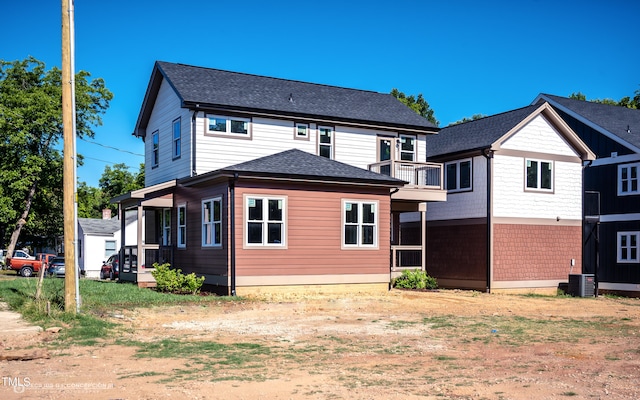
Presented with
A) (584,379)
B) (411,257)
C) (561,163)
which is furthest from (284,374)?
(561,163)

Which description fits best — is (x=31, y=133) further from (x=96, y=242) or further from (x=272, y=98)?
(x=272, y=98)

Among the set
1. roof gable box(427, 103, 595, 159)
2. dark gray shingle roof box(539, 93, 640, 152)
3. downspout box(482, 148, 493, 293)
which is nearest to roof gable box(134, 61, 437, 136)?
roof gable box(427, 103, 595, 159)

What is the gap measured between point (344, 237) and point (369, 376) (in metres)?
14.3

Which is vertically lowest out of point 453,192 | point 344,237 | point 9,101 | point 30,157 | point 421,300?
point 421,300

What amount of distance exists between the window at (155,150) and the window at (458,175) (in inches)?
519

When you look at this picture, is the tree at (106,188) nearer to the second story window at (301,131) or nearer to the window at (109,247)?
the window at (109,247)

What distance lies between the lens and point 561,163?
101ft

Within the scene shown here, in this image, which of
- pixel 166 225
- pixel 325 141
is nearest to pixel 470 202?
pixel 325 141

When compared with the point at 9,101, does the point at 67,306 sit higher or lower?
lower

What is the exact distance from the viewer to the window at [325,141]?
2827cm

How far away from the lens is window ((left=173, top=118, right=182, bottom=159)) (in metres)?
27.0

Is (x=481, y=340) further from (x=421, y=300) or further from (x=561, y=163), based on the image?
(x=561, y=163)

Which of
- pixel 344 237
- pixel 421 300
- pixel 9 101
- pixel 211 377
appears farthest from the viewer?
pixel 9 101

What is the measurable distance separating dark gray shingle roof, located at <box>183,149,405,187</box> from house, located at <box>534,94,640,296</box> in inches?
514
